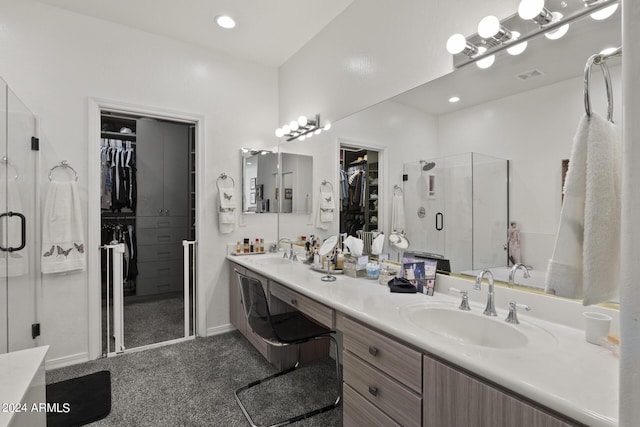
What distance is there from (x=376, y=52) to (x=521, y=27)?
0.97 meters

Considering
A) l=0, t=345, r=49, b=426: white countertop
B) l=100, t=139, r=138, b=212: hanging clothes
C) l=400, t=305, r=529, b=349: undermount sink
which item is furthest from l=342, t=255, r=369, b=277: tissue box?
l=100, t=139, r=138, b=212: hanging clothes

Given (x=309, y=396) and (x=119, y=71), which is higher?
(x=119, y=71)

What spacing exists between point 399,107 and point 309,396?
1978 millimetres

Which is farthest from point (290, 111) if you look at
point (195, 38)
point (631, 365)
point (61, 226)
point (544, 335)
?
point (631, 365)

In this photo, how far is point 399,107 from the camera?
1.97 metres

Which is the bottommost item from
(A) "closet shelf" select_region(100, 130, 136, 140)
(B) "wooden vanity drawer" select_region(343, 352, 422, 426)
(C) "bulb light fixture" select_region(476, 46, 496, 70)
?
(B) "wooden vanity drawer" select_region(343, 352, 422, 426)

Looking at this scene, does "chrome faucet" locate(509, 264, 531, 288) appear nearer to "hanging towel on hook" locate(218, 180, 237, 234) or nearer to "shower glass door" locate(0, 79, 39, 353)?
"hanging towel on hook" locate(218, 180, 237, 234)

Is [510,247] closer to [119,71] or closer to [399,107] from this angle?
[399,107]

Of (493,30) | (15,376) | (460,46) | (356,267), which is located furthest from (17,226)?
(493,30)

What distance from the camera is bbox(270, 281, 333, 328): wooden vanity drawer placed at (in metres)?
1.65

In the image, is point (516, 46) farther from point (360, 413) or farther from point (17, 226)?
point (17, 226)

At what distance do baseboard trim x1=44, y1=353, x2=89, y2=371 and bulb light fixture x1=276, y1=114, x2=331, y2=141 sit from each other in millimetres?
2579

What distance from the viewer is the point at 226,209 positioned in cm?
298

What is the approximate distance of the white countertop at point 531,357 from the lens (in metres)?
0.75
